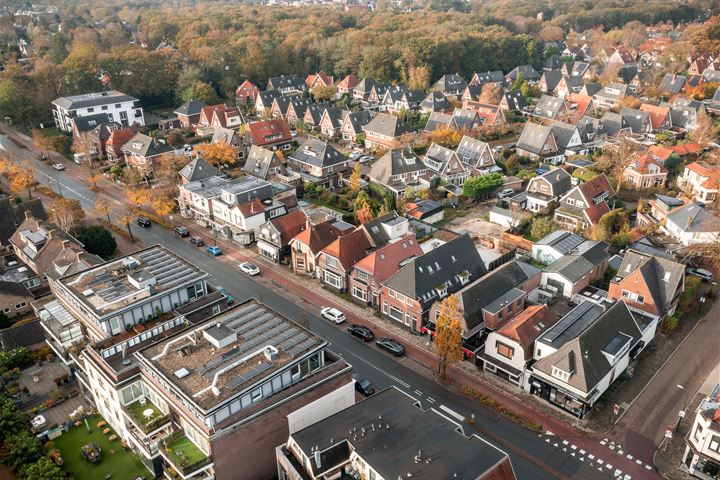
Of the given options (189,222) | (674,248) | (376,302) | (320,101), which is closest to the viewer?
(376,302)

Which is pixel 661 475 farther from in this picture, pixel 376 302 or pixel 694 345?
pixel 376 302

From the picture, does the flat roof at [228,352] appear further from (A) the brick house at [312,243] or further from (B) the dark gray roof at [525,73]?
(B) the dark gray roof at [525,73]

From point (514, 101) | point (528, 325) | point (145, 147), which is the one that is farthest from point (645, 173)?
point (145, 147)

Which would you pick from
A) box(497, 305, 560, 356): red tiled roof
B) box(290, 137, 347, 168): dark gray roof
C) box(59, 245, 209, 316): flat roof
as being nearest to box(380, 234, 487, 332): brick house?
box(497, 305, 560, 356): red tiled roof

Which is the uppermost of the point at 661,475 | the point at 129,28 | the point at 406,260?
the point at 129,28

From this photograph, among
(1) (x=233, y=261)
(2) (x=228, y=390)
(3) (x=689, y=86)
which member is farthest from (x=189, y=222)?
(3) (x=689, y=86)

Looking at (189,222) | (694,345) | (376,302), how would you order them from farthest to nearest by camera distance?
(189,222) < (376,302) < (694,345)

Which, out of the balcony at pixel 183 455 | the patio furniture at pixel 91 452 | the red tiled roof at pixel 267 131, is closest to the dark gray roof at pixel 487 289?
the balcony at pixel 183 455
